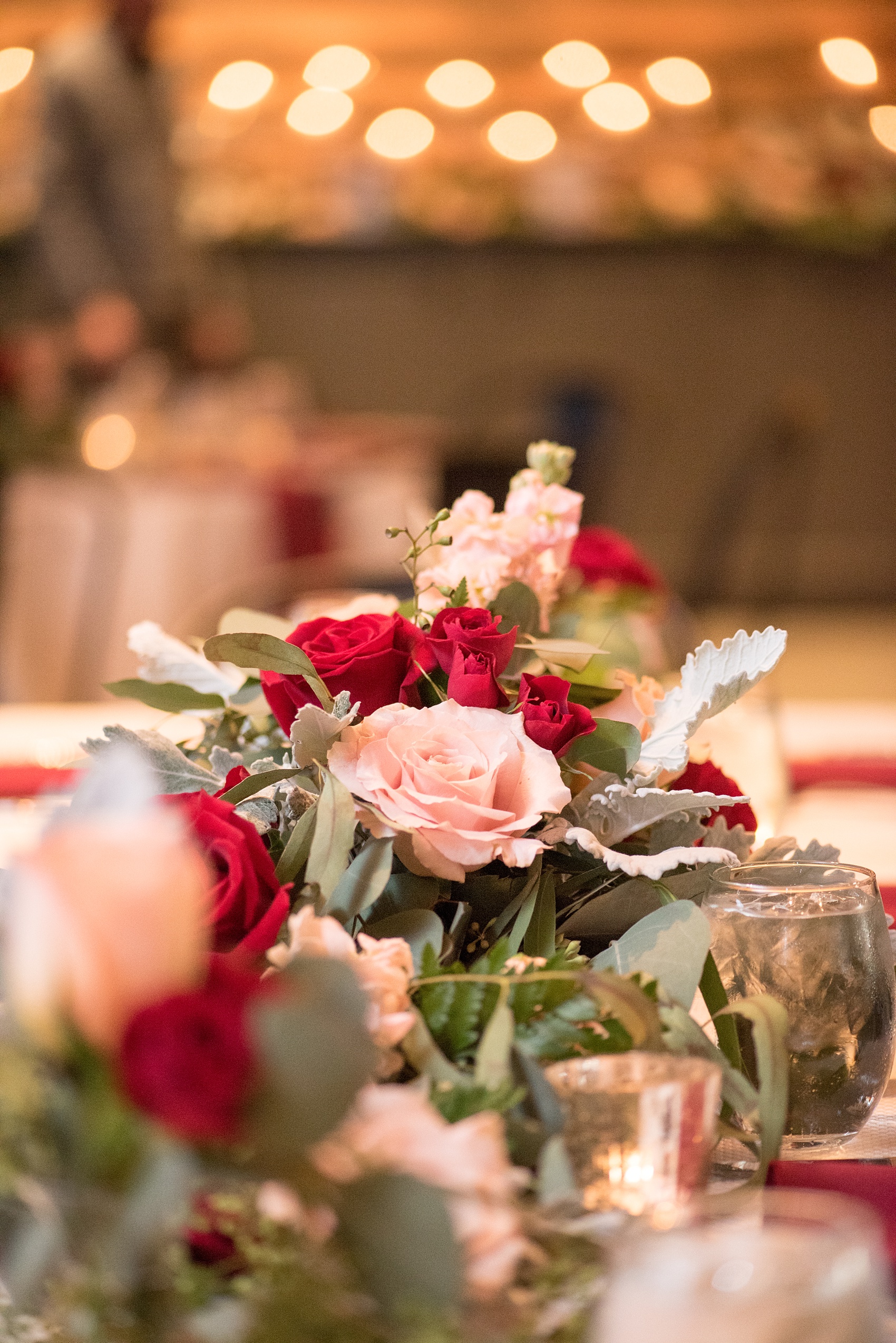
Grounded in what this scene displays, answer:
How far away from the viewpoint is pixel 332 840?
49 centimetres

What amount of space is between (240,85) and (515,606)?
22.3ft

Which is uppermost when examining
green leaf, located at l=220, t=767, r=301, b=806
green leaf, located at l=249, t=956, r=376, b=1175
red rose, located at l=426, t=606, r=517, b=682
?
red rose, located at l=426, t=606, r=517, b=682

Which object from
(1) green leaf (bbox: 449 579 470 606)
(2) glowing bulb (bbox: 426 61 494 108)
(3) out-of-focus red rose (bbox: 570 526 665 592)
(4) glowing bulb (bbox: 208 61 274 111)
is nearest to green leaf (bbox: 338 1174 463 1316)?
(1) green leaf (bbox: 449 579 470 606)

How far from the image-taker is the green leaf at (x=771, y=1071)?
0.44 metres

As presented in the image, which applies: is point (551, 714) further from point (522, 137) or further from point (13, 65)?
point (522, 137)

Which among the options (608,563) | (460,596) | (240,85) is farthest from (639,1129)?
(240,85)

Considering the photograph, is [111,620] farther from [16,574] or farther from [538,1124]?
[538,1124]

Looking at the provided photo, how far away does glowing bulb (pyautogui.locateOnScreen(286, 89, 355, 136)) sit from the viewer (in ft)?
23.3

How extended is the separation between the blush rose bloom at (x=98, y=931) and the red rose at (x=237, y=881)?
109 mm

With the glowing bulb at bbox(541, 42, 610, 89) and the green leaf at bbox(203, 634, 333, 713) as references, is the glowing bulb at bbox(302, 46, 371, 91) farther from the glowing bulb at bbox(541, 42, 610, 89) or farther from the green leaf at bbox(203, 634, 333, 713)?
the green leaf at bbox(203, 634, 333, 713)

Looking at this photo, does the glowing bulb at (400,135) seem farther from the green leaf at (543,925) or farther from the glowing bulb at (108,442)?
the green leaf at (543,925)

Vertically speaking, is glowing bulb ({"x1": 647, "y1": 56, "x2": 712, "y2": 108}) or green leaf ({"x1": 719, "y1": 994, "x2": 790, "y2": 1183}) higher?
glowing bulb ({"x1": 647, "y1": 56, "x2": 712, "y2": 108})

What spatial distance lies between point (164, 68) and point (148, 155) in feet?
0.93

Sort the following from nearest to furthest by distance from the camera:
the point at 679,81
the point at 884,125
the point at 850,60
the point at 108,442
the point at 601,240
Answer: the point at 108,442 < the point at 850,60 < the point at 601,240 < the point at 679,81 < the point at 884,125
